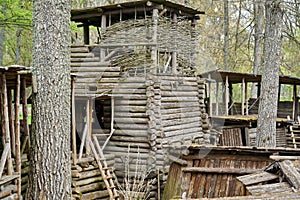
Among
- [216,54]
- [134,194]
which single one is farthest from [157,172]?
[216,54]

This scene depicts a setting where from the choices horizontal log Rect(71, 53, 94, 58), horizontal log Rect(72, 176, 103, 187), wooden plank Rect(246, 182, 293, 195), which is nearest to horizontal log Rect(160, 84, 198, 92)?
horizontal log Rect(71, 53, 94, 58)

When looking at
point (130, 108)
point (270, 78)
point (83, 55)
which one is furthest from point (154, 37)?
point (270, 78)

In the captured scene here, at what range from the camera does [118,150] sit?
43.3 ft

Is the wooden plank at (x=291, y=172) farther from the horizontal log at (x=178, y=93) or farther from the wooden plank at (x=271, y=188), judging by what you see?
the horizontal log at (x=178, y=93)

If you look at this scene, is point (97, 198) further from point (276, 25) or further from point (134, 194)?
point (276, 25)

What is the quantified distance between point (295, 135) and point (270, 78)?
8275 mm

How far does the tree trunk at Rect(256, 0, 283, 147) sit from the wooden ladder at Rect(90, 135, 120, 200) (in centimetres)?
441

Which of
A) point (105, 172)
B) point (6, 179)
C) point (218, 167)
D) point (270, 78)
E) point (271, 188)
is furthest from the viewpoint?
point (105, 172)

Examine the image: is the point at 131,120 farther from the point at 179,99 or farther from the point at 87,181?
the point at 87,181

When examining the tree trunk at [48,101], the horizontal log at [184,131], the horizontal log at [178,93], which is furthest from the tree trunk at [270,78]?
the tree trunk at [48,101]

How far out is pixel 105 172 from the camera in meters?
11.6

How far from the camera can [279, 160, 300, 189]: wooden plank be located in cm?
409

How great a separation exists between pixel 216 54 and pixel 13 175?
2174cm

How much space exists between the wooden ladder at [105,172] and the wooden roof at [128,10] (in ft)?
15.1
